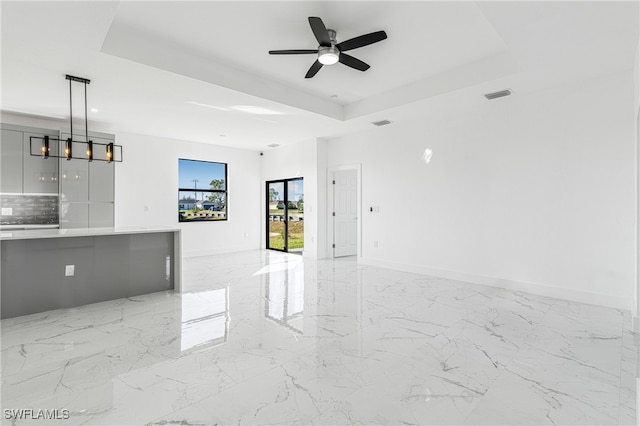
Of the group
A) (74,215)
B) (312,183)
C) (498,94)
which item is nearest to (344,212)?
(312,183)

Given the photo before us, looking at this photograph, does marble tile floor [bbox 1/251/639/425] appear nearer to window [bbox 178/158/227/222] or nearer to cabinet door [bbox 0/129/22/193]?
cabinet door [bbox 0/129/22/193]

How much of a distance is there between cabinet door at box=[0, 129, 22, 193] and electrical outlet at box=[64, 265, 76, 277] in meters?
2.57

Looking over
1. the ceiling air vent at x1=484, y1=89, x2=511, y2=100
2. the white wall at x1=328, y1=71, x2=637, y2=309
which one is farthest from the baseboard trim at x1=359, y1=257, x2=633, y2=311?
the ceiling air vent at x1=484, y1=89, x2=511, y2=100

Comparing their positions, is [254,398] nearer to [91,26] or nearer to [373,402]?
[373,402]

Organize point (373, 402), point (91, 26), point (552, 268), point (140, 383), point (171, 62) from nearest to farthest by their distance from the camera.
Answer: point (373, 402)
point (140, 383)
point (91, 26)
point (171, 62)
point (552, 268)

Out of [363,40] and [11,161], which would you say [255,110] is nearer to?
[363,40]

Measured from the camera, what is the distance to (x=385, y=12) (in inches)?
118

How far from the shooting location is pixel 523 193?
455cm

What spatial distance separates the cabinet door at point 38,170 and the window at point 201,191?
7.67 feet

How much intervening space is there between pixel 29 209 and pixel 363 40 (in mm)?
5955

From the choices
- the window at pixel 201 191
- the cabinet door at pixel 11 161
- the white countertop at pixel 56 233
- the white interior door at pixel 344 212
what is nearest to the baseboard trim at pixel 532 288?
the white interior door at pixel 344 212

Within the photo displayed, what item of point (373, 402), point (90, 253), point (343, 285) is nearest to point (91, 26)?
point (90, 253)

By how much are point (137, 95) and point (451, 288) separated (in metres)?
5.12

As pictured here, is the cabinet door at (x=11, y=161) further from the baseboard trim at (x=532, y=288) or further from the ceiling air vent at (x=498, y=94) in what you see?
the ceiling air vent at (x=498, y=94)
